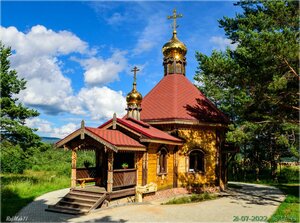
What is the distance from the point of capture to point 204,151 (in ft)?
54.5

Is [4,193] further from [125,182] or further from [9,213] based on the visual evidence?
[125,182]

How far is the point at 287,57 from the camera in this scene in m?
12.0

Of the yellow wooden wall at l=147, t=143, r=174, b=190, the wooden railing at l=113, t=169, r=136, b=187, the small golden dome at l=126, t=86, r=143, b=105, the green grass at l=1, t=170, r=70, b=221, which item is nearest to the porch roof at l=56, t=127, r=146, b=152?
the yellow wooden wall at l=147, t=143, r=174, b=190

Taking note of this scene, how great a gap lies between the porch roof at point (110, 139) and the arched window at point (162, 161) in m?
1.76

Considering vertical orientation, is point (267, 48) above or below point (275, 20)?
below

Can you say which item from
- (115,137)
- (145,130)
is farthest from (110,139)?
(145,130)

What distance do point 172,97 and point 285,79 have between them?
717cm

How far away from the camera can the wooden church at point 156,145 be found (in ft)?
41.1

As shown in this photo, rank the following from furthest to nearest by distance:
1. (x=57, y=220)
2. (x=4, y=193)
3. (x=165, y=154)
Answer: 1. (x=165, y=154)
2. (x=4, y=193)
3. (x=57, y=220)

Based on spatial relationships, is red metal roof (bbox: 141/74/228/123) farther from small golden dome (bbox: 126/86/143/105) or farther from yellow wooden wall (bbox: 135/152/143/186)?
yellow wooden wall (bbox: 135/152/143/186)

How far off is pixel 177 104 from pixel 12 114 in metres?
9.73

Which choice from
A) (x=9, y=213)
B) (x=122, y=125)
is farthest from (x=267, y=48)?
(x=9, y=213)

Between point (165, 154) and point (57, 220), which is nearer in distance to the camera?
point (57, 220)

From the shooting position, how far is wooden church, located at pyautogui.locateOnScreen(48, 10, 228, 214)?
41.1 ft
